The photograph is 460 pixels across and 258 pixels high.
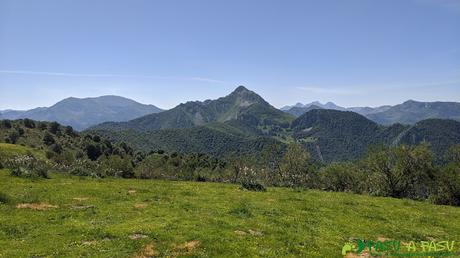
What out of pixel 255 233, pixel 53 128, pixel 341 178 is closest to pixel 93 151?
pixel 53 128

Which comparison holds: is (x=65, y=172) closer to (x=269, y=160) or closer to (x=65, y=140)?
(x=269, y=160)

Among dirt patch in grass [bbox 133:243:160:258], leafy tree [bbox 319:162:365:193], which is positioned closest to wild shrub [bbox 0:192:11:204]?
dirt patch in grass [bbox 133:243:160:258]

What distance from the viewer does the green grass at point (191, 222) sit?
21688 mm

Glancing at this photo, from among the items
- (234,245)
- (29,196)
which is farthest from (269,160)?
(234,245)

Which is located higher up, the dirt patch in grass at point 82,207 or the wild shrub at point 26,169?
the wild shrub at point 26,169

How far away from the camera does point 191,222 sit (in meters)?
27.4

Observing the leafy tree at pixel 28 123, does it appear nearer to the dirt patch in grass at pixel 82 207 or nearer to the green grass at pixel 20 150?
the green grass at pixel 20 150

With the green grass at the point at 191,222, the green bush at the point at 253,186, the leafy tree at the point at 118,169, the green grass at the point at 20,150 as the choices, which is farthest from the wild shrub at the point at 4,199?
the green grass at the point at 20,150

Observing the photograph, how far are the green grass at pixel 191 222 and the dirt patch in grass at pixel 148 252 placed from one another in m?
0.21

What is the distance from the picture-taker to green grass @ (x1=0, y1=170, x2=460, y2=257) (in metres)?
21.7

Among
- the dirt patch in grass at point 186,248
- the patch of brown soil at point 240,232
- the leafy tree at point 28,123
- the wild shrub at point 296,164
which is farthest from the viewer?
the leafy tree at point 28,123

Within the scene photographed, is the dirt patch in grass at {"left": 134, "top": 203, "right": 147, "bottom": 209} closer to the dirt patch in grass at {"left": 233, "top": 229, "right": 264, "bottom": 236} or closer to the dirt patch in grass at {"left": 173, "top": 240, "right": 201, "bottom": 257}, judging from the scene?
the dirt patch in grass at {"left": 233, "top": 229, "right": 264, "bottom": 236}

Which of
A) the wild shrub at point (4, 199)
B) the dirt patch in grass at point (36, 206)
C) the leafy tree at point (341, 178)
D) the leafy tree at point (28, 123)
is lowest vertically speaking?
the leafy tree at point (341, 178)

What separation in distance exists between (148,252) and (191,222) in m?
6.91
